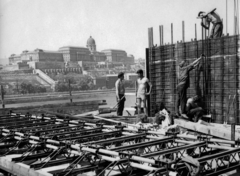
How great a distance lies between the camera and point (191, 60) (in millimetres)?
15648

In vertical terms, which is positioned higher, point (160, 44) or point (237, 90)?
point (160, 44)

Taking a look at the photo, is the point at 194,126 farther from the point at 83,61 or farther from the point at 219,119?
the point at 83,61

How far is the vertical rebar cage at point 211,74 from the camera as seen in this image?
13.6 m

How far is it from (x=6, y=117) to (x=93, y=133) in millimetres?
5988

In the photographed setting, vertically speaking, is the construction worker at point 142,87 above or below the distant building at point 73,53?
below

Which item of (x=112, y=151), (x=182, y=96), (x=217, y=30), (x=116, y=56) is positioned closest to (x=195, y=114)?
(x=182, y=96)

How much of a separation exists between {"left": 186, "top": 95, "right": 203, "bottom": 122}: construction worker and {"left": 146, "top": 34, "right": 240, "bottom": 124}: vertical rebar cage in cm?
131

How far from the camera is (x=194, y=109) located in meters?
13.4

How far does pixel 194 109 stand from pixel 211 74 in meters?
2.31

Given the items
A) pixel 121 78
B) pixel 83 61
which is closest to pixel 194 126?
pixel 121 78

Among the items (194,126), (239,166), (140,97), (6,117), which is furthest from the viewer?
(140,97)

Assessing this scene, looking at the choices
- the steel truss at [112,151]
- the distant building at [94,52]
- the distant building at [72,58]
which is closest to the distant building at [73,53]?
the distant building at [72,58]

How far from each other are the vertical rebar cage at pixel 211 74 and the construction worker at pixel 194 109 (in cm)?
131

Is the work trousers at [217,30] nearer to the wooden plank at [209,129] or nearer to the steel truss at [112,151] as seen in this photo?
the wooden plank at [209,129]
